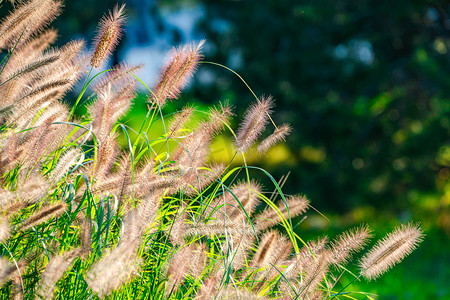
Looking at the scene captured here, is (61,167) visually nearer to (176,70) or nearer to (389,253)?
(176,70)

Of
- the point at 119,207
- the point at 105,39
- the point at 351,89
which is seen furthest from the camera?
the point at 351,89

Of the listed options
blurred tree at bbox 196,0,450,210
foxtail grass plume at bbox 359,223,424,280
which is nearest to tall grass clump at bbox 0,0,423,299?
foxtail grass plume at bbox 359,223,424,280

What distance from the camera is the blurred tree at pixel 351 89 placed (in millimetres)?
5051

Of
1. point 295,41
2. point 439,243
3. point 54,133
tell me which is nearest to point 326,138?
point 295,41

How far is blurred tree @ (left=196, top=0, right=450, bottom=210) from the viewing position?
199 inches

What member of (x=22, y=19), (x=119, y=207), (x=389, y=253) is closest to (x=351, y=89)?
(x=389, y=253)

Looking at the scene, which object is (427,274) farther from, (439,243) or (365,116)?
(365,116)

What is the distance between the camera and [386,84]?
16.8 ft

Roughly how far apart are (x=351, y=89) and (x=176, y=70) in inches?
152

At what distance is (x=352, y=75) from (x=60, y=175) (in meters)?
4.29

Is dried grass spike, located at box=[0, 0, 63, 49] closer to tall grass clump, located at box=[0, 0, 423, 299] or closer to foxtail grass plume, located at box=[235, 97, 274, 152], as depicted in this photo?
tall grass clump, located at box=[0, 0, 423, 299]

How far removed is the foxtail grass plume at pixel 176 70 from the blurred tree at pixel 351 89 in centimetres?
344

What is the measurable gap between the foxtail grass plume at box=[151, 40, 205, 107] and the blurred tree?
11.3 feet

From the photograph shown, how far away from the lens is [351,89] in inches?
201
